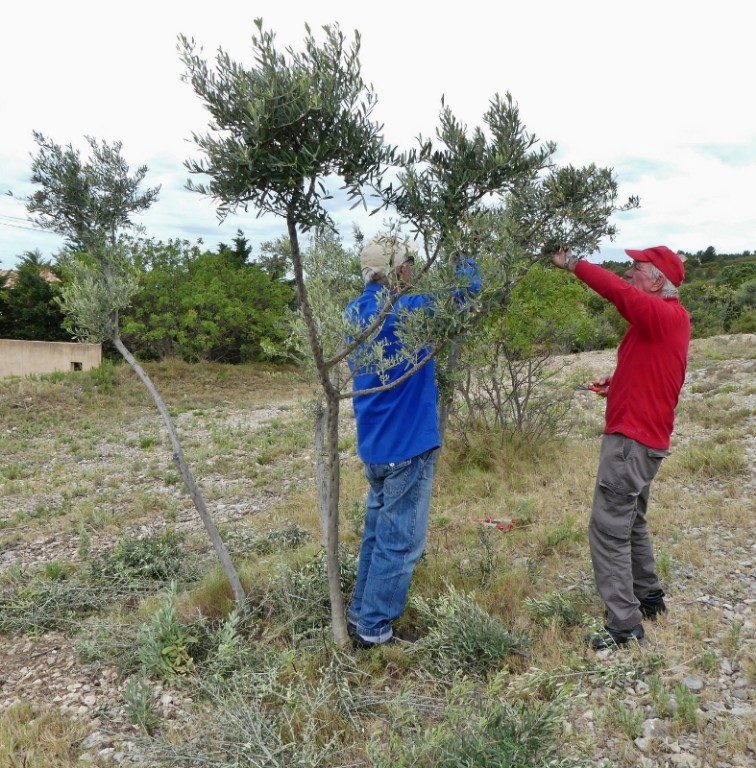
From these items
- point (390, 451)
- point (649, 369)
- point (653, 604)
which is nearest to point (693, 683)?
point (653, 604)

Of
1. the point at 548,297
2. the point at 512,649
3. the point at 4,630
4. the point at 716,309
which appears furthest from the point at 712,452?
the point at 716,309

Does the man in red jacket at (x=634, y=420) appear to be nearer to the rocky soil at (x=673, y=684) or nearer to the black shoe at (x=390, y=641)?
the rocky soil at (x=673, y=684)

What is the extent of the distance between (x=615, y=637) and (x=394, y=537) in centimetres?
129

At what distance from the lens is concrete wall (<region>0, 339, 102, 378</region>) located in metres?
17.3

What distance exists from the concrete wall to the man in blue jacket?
51.9ft

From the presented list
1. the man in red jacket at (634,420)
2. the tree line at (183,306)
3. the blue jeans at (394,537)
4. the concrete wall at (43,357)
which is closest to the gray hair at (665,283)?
the man in red jacket at (634,420)

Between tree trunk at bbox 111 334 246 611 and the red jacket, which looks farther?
tree trunk at bbox 111 334 246 611

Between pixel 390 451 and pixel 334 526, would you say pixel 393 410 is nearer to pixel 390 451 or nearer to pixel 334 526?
pixel 390 451

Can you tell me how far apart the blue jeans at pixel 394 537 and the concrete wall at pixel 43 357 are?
51.9 ft

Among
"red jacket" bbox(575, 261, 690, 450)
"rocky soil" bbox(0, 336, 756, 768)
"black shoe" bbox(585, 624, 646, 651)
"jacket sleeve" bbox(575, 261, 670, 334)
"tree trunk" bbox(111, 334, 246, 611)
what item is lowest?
"rocky soil" bbox(0, 336, 756, 768)

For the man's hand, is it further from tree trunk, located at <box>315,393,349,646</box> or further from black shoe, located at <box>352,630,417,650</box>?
black shoe, located at <box>352,630,417,650</box>

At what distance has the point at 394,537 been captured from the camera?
3342mm

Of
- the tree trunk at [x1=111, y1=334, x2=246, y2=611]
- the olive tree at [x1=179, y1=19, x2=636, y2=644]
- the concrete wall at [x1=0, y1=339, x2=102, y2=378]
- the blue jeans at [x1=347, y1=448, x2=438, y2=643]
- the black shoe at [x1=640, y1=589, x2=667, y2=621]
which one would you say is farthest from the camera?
the concrete wall at [x1=0, y1=339, x2=102, y2=378]

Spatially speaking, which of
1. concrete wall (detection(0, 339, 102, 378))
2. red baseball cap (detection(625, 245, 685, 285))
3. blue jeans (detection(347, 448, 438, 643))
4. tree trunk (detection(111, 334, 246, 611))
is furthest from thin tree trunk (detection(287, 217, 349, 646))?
concrete wall (detection(0, 339, 102, 378))
